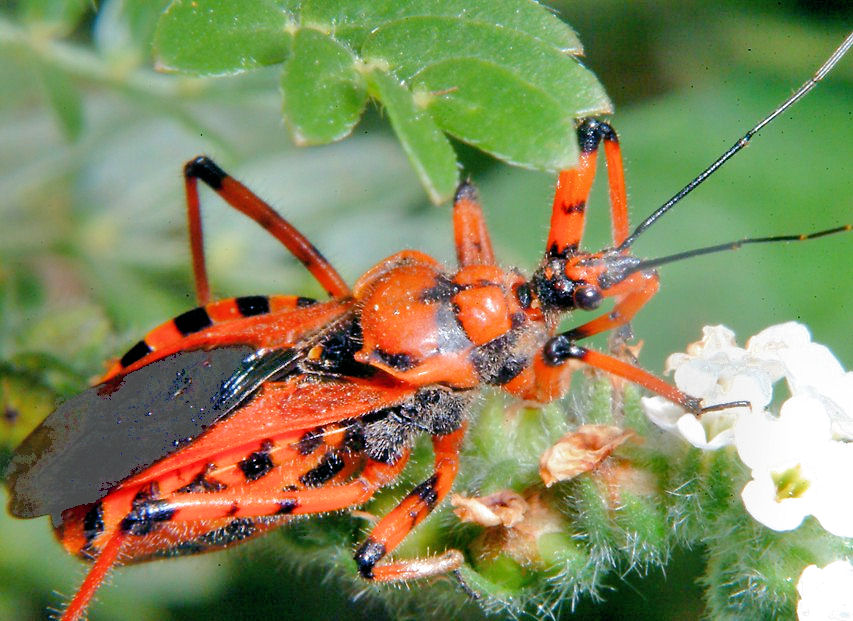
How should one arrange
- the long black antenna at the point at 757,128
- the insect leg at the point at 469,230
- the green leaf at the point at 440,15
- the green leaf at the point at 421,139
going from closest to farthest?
1. the green leaf at the point at 421,139
2. the green leaf at the point at 440,15
3. the long black antenna at the point at 757,128
4. the insect leg at the point at 469,230

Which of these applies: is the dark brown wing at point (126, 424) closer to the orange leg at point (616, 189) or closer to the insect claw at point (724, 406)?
the orange leg at point (616, 189)

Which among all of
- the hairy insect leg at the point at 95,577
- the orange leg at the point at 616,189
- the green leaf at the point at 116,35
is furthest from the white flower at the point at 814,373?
the green leaf at the point at 116,35

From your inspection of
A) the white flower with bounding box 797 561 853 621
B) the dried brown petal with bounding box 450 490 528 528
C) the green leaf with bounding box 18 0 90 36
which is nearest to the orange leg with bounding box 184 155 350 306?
the green leaf with bounding box 18 0 90 36

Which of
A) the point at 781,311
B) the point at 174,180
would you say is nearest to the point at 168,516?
the point at 174,180

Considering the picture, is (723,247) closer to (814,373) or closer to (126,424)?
(814,373)

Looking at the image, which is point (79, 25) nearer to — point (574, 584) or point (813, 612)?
point (574, 584)

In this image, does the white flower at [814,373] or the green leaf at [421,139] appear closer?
the green leaf at [421,139]
